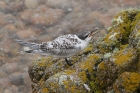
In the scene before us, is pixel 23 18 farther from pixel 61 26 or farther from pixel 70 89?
pixel 70 89

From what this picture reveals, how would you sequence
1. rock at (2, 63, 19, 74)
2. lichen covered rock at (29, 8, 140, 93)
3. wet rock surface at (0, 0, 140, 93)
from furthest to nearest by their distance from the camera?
rock at (2, 63, 19, 74)
wet rock surface at (0, 0, 140, 93)
lichen covered rock at (29, 8, 140, 93)

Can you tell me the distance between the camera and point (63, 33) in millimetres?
13922

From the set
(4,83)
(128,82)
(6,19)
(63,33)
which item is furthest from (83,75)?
(6,19)

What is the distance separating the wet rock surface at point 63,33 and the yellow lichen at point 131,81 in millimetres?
23

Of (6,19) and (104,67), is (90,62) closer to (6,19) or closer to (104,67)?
(104,67)

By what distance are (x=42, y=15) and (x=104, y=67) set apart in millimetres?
9314

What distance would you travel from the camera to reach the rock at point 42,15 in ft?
48.3

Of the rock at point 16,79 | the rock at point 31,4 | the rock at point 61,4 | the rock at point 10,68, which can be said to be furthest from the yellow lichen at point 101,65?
the rock at point 31,4

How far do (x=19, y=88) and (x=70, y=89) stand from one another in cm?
563

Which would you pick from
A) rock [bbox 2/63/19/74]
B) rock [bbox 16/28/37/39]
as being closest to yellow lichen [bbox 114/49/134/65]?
rock [bbox 2/63/19/74]

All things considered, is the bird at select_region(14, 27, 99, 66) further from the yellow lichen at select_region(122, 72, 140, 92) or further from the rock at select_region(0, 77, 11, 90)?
the rock at select_region(0, 77, 11, 90)

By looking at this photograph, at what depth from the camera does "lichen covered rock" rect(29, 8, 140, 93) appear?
5.68m

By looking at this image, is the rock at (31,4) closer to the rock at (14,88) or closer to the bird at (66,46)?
the rock at (14,88)

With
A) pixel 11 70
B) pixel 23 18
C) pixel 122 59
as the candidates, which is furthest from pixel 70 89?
pixel 23 18
